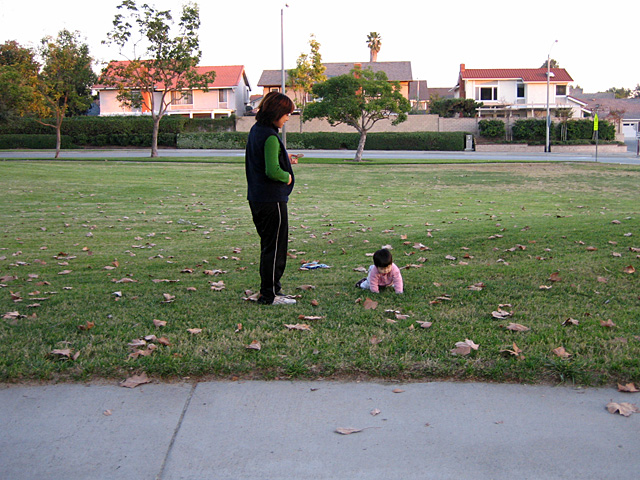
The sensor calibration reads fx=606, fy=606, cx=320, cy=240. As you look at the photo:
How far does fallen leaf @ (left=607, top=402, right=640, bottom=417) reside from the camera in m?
3.45

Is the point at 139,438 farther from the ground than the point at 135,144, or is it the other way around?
the point at 135,144

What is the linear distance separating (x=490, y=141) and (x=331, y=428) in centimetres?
5343

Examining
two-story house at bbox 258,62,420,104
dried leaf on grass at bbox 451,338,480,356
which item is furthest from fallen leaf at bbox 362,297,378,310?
two-story house at bbox 258,62,420,104

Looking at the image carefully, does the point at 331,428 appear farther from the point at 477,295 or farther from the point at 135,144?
the point at 135,144

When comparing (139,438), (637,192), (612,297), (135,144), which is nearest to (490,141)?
(135,144)

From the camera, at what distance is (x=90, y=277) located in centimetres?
706

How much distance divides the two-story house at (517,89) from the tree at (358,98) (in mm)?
34395

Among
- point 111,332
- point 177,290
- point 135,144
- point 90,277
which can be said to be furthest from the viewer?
point 135,144

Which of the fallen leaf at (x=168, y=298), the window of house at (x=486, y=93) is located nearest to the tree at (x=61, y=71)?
the fallen leaf at (x=168, y=298)

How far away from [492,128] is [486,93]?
15678 millimetres

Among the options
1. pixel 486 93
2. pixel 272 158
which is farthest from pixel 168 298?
pixel 486 93

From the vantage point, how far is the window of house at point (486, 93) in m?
67.0

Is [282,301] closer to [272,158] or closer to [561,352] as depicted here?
[272,158]

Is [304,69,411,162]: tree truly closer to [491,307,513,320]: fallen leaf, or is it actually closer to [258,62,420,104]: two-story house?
[491,307,513,320]: fallen leaf
